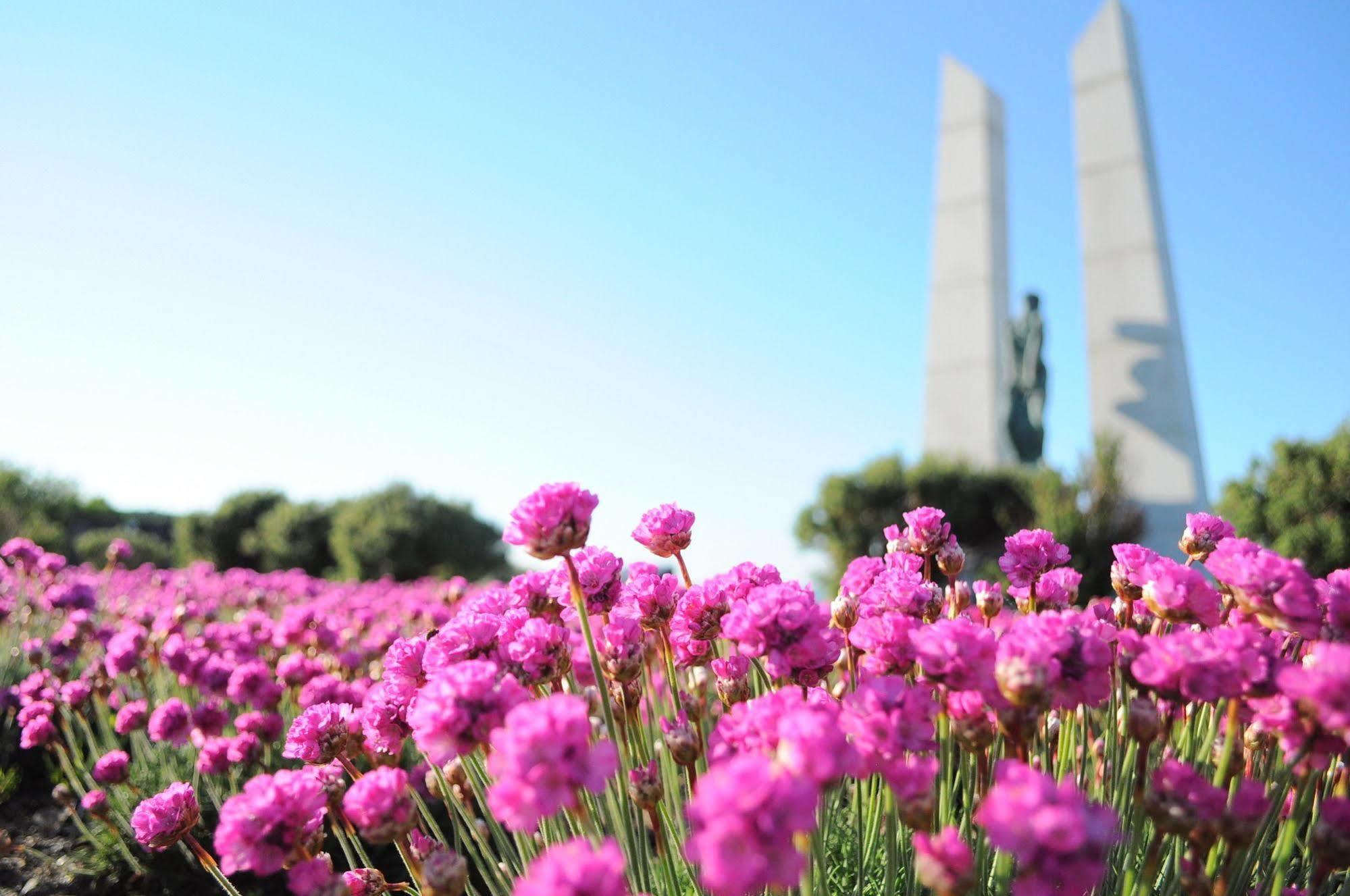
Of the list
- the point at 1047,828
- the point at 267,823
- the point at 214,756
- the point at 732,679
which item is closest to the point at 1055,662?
the point at 1047,828

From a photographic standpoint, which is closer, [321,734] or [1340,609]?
[1340,609]

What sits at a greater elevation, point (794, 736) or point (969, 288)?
point (969, 288)

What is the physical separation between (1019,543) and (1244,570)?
52 cm

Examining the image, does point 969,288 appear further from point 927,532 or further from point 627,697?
point 627,697

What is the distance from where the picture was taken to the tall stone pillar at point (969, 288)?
16266 mm

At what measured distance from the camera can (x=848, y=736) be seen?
57.4 inches

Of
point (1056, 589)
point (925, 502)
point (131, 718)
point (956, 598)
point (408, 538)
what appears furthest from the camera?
point (408, 538)

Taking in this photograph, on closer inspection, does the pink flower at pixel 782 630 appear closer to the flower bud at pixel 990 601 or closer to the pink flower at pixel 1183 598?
the pink flower at pixel 1183 598

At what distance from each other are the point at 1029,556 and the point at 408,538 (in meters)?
14.0

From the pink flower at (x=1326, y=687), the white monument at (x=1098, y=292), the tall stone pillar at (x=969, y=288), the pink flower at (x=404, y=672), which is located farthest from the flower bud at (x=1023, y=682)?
the tall stone pillar at (x=969, y=288)

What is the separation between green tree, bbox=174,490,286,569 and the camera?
16922 millimetres

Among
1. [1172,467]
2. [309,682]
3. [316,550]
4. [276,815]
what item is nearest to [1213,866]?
[276,815]

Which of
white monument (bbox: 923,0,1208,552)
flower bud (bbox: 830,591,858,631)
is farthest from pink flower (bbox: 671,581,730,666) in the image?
white monument (bbox: 923,0,1208,552)

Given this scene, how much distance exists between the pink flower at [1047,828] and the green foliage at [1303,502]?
1047cm
